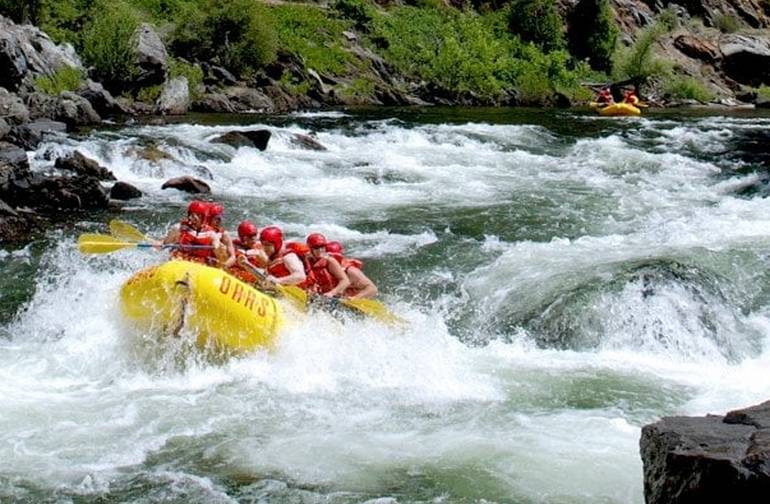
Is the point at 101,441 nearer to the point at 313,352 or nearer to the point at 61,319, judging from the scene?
the point at 313,352

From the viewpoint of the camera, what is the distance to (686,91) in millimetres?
47250

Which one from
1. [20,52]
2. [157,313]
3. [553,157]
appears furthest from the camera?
[20,52]

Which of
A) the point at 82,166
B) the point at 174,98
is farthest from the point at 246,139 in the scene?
the point at 174,98

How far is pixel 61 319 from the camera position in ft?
29.7

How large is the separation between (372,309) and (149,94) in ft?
74.4

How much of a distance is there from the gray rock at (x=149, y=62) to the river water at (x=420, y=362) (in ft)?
43.1

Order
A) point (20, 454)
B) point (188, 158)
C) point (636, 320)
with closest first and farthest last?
point (20, 454) < point (636, 320) < point (188, 158)

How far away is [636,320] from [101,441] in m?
5.67

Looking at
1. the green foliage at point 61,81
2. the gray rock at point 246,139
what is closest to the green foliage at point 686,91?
the green foliage at point 61,81

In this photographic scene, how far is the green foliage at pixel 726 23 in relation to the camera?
200 feet

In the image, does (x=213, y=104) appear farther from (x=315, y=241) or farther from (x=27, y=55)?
(x=315, y=241)

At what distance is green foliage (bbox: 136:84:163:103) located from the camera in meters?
29.0

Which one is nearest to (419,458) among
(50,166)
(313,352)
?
(313,352)

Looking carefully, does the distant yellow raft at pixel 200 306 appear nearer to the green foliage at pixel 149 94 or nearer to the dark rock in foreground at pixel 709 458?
the dark rock in foreground at pixel 709 458
